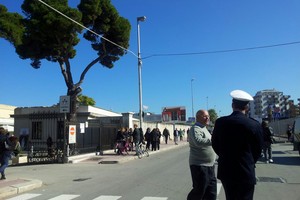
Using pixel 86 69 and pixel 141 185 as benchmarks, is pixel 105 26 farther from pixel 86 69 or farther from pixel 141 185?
pixel 141 185

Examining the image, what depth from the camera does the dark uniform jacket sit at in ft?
14.4

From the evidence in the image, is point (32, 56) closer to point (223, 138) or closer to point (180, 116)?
point (223, 138)

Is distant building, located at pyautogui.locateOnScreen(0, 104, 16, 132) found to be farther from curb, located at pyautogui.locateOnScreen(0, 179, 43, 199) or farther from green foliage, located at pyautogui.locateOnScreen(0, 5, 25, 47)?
curb, located at pyautogui.locateOnScreen(0, 179, 43, 199)

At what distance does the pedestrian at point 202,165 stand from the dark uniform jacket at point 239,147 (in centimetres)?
155

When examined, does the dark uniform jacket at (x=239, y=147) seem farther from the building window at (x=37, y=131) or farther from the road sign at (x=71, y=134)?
the building window at (x=37, y=131)

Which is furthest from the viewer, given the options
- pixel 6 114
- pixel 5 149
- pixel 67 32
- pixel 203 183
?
pixel 6 114

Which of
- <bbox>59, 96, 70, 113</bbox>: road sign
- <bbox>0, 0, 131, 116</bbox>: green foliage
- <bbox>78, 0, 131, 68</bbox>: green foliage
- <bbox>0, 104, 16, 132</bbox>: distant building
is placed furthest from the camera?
<bbox>0, 104, 16, 132</bbox>: distant building

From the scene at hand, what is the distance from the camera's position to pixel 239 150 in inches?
174

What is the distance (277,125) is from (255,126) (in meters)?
58.1

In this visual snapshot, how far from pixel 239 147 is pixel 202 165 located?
1812 millimetres

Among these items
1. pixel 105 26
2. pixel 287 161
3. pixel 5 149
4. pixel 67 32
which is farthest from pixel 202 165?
pixel 105 26

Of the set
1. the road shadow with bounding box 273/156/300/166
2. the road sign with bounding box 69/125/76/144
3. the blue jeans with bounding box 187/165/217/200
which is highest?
the road sign with bounding box 69/125/76/144

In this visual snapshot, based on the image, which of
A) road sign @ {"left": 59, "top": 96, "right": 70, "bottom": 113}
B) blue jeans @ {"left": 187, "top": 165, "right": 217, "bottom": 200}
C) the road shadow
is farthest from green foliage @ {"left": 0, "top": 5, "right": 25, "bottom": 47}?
blue jeans @ {"left": 187, "top": 165, "right": 217, "bottom": 200}

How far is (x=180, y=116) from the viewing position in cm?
9256
